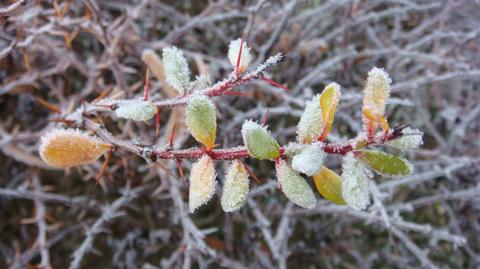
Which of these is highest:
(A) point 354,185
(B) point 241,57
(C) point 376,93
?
(B) point 241,57

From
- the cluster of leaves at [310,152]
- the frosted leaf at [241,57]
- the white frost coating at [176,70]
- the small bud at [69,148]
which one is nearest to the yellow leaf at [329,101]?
the cluster of leaves at [310,152]

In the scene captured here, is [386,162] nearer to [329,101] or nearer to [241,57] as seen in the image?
[329,101]

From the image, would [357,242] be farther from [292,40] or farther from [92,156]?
[92,156]

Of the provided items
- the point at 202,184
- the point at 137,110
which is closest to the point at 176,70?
the point at 137,110

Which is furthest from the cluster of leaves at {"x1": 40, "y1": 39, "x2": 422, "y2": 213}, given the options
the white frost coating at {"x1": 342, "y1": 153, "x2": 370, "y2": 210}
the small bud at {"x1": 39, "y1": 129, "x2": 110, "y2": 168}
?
the small bud at {"x1": 39, "y1": 129, "x2": 110, "y2": 168}

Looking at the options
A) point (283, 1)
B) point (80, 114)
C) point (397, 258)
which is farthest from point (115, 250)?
point (283, 1)

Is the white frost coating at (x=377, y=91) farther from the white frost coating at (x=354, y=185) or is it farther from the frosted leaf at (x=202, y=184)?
the frosted leaf at (x=202, y=184)
